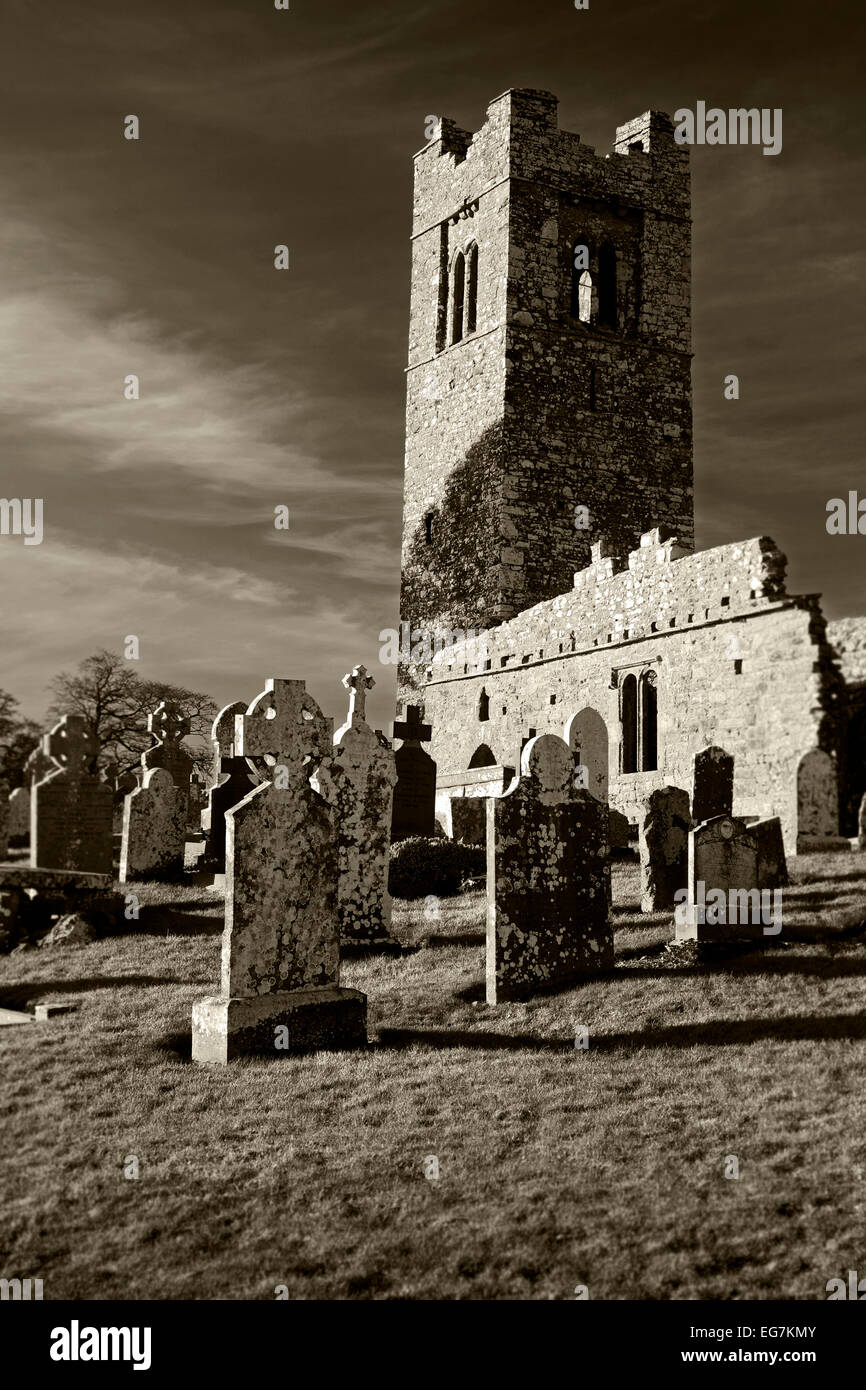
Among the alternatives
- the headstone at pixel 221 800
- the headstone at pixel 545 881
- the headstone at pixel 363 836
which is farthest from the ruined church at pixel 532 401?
the headstone at pixel 545 881

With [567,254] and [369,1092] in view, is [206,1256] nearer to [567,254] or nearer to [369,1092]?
[369,1092]

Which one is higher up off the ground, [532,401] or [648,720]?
[532,401]

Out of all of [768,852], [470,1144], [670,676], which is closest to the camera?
[470,1144]

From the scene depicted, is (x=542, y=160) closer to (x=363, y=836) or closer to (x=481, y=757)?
(x=481, y=757)

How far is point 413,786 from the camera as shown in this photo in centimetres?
1655

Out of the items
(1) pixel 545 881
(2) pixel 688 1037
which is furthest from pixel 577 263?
(2) pixel 688 1037

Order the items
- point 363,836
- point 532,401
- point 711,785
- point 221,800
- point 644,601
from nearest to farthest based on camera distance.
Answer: point 363,836 → point 711,785 → point 221,800 → point 644,601 → point 532,401

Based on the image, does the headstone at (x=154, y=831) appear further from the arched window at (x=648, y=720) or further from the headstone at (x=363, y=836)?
the arched window at (x=648, y=720)

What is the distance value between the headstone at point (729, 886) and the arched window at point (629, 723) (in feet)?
31.4

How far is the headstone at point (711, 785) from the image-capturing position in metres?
12.1

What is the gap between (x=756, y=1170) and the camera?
18.2ft

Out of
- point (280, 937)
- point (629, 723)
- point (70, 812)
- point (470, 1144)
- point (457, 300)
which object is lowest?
point (470, 1144)

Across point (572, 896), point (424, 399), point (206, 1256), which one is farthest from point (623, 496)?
point (206, 1256)

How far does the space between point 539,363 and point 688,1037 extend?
26495mm
